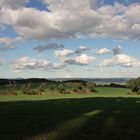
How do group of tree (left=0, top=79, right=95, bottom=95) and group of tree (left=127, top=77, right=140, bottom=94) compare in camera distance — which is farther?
group of tree (left=127, top=77, right=140, bottom=94)

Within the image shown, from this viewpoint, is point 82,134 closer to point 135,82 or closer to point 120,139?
point 120,139

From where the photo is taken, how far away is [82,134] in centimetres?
Result: 1783

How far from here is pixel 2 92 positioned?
7862cm

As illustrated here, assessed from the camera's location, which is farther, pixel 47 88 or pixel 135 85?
pixel 135 85

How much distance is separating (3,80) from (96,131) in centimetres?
9479

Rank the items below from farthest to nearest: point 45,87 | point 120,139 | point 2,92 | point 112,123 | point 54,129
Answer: point 45,87 → point 2,92 → point 112,123 → point 54,129 → point 120,139

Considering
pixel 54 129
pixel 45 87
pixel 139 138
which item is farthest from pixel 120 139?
pixel 45 87

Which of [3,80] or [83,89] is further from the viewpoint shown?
[3,80]

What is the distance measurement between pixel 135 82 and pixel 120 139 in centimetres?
8100

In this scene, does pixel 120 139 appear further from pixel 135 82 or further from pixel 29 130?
pixel 135 82

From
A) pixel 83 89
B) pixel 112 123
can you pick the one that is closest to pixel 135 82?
pixel 83 89

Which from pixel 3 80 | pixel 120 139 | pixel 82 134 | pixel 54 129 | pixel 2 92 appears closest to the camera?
pixel 120 139

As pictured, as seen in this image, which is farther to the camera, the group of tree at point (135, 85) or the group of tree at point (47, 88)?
the group of tree at point (135, 85)

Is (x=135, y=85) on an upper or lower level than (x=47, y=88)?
upper
